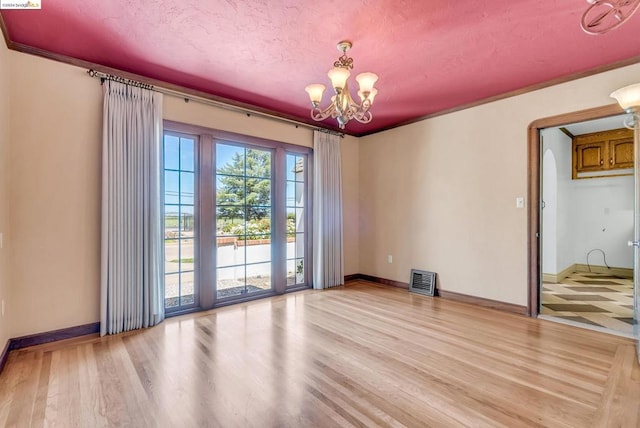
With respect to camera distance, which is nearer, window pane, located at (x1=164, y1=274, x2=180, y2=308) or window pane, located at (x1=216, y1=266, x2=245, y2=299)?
window pane, located at (x1=164, y1=274, x2=180, y2=308)

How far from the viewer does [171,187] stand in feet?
12.0

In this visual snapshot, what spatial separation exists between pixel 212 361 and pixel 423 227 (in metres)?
3.43

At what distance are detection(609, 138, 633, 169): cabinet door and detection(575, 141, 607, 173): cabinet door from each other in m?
0.11

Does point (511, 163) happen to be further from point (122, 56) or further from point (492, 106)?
point (122, 56)

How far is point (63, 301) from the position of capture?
2.90 meters

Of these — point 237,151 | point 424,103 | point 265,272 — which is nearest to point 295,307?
point 265,272

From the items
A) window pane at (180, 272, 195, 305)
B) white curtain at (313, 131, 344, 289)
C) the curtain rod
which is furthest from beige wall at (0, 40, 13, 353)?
white curtain at (313, 131, 344, 289)

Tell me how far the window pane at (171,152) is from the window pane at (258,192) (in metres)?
0.97

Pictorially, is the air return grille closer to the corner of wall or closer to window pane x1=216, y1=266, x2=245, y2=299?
window pane x1=216, y1=266, x2=245, y2=299

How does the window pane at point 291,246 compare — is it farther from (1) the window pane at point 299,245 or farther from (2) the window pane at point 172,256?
(2) the window pane at point 172,256

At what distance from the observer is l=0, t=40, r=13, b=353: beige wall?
2416 millimetres

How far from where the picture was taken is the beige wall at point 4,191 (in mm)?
2416

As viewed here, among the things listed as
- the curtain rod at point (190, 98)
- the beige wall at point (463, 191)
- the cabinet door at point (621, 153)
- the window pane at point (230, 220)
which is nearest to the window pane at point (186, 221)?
the window pane at point (230, 220)

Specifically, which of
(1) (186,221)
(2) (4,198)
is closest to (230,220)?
(1) (186,221)
